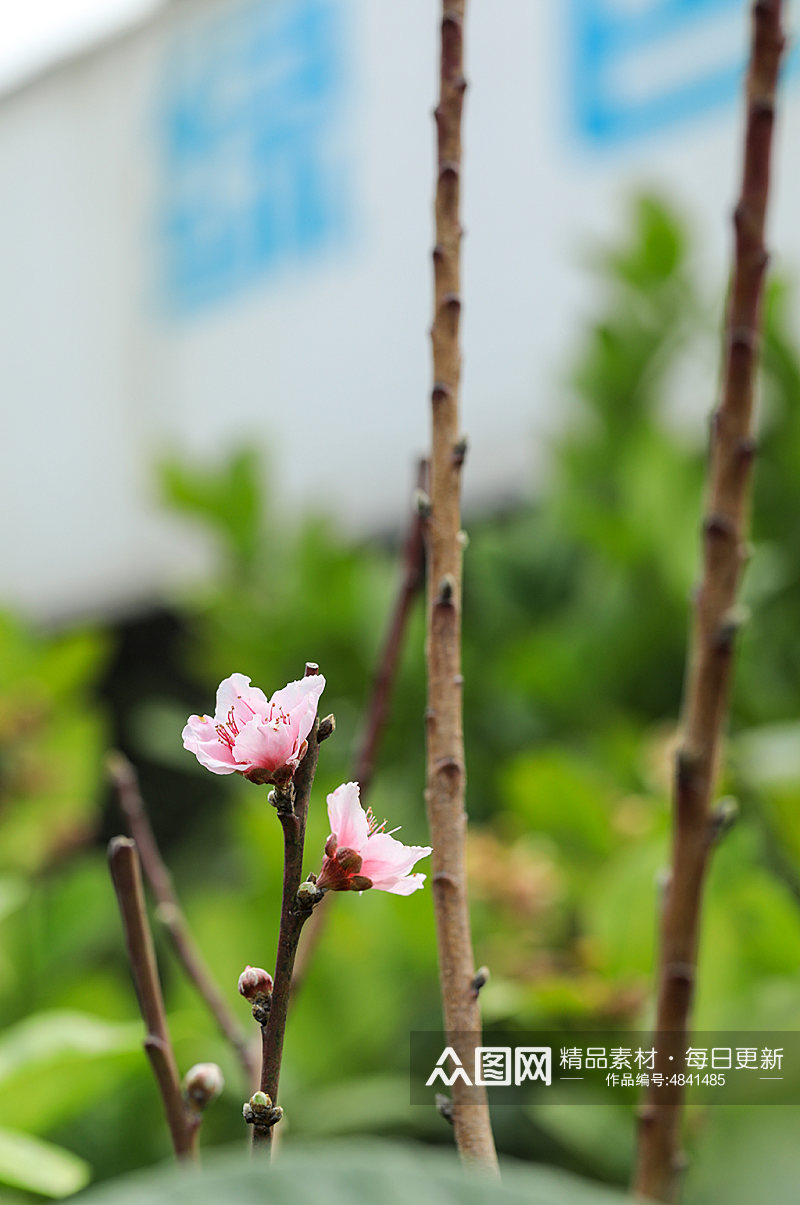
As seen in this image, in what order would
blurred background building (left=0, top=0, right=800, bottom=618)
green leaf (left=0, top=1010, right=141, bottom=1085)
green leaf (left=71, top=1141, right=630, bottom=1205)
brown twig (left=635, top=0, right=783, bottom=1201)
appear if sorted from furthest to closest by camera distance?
blurred background building (left=0, top=0, right=800, bottom=618) < green leaf (left=0, top=1010, right=141, bottom=1085) < brown twig (left=635, top=0, right=783, bottom=1201) < green leaf (left=71, top=1141, right=630, bottom=1205)

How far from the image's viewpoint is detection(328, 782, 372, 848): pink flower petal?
164 mm

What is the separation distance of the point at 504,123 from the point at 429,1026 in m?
1.20

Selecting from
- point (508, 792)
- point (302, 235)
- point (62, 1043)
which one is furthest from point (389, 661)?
point (302, 235)

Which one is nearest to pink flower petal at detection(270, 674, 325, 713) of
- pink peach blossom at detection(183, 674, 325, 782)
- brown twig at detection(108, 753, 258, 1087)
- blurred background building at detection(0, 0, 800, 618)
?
pink peach blossom at detection(183, 674, 325, 782)

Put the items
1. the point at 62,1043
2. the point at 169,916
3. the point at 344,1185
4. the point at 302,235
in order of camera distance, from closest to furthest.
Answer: the point at 344,1185 → the point at 169,916 → the point at 62,1043 → the point at 302,235

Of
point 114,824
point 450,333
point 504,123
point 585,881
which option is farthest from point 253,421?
point 450,333

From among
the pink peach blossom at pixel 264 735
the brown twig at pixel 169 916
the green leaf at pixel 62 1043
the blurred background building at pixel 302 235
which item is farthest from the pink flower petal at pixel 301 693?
the blurred background building at pixel 302 235

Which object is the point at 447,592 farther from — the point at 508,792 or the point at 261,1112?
the point at 508,792

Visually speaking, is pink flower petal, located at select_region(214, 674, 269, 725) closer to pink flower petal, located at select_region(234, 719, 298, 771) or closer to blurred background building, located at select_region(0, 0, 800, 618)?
pink flower petal, located at select_region(234, 719, 298, 771)

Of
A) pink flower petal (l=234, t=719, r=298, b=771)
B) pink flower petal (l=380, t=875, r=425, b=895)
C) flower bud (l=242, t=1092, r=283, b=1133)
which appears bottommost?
flower bud (l=242, t=1092, r=283, b=1133)

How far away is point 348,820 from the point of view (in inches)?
6.5

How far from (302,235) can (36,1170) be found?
1501mm

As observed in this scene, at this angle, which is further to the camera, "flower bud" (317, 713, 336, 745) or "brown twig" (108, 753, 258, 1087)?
"brown twig" (108, 753, 258, 1087)

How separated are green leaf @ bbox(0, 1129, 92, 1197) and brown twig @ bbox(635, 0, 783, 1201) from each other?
151mm
